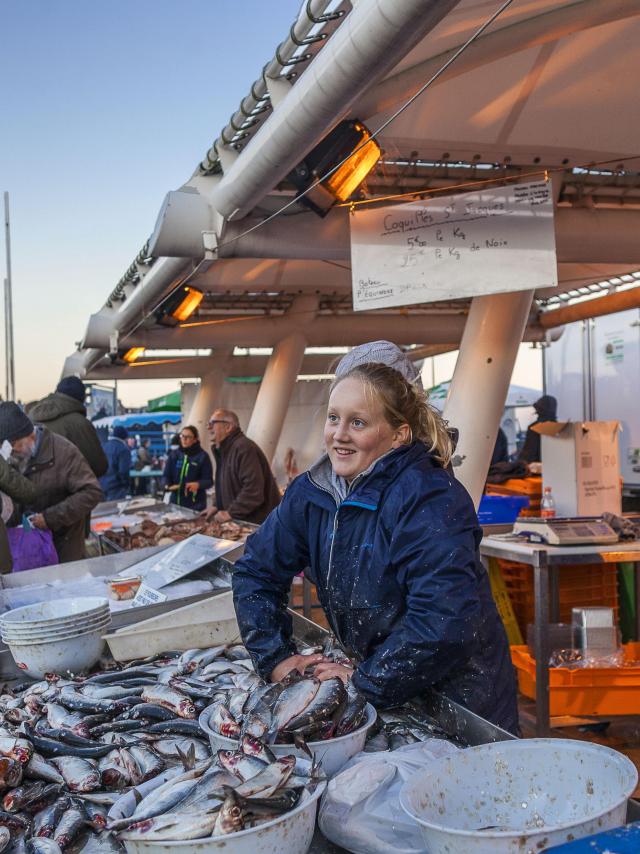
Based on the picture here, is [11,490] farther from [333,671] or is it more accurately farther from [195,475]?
[195,475]

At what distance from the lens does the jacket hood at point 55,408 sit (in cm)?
779

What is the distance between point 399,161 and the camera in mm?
5715

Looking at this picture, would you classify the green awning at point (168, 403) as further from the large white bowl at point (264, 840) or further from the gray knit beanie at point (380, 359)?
the large white bowl at point (264, 840)

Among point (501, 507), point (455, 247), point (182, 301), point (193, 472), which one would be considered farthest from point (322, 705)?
point (193, 472)

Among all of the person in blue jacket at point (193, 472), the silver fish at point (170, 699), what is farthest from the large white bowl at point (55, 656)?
the person in blue jacket at point (193, 472)

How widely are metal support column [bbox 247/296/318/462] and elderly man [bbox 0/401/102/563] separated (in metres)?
7.34

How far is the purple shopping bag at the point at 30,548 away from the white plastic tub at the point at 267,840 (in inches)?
181

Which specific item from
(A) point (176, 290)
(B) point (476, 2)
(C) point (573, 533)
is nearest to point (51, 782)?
(B) point (476, 2)

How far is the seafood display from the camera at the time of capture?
22.4ft

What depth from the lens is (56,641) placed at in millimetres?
3066

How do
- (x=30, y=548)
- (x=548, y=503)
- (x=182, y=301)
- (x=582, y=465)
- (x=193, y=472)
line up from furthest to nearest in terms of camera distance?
(x=193, y=472)
(x=182, y=301)
(x=548, y=503)
(x=582, y=465)
(x=30, y=548)

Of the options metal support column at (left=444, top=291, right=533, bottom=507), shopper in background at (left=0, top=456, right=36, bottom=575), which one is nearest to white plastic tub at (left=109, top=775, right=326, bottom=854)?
shopper in background at (left=0, top=456, right=36, bottom=575)

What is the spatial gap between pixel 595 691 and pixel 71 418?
5.25 m

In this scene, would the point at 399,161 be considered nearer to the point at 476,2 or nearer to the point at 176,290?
the point at 476,2
